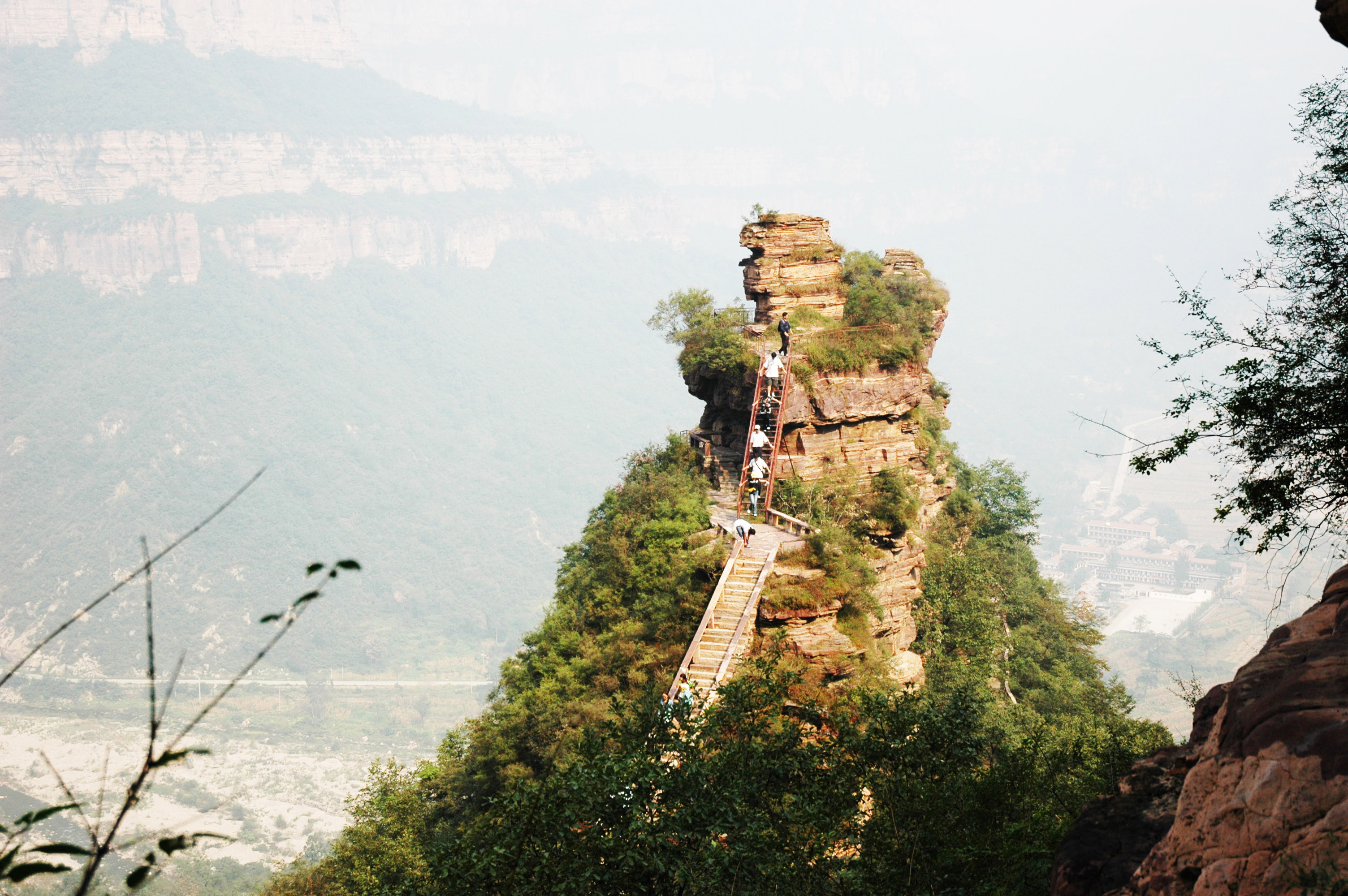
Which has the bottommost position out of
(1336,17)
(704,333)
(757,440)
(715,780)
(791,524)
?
(715,780)

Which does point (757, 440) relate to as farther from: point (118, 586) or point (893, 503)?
point (118, 586)

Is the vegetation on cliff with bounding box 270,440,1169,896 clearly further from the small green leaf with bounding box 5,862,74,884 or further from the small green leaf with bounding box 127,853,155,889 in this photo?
the small green leaf with bounding box 5,862,74,884

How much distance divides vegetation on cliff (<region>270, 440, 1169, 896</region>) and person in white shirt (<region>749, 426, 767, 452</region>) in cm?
247

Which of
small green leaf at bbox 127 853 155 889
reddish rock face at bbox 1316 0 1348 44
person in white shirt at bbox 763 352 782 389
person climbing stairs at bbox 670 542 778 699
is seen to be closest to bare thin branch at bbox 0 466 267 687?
small green leaf at bbox 127 853 155 889

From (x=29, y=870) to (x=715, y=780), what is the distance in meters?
10.0

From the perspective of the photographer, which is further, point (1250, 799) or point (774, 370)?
point (774, 370)

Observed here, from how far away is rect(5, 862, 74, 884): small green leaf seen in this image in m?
4.07

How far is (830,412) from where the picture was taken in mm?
30922

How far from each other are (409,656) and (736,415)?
554 feet

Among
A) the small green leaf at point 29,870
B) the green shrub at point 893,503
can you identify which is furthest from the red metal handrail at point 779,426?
the small green leaf at point 29,870

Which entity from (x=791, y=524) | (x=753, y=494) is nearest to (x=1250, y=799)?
(x=791, y=524)

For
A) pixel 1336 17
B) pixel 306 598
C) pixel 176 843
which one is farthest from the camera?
pixel 1336 17

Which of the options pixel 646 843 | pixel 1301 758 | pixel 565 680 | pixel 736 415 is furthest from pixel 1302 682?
pixel 736 415

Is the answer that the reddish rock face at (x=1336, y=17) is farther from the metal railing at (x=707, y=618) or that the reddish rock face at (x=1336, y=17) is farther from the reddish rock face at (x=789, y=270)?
the reddish rock face at (x=789, y=270)
